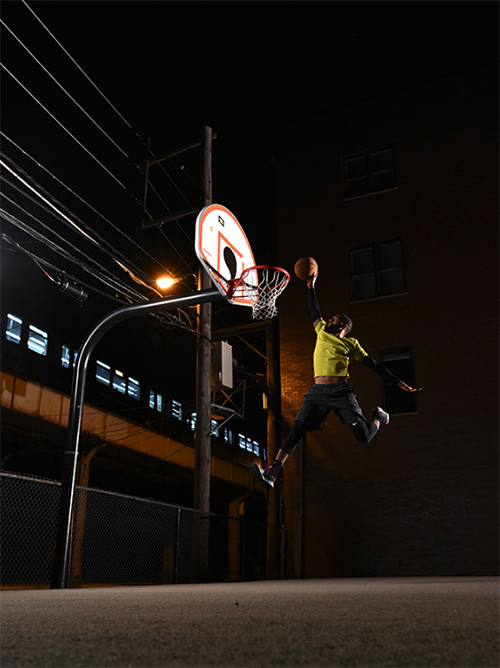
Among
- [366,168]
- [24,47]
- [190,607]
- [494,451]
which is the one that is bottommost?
[190,607]

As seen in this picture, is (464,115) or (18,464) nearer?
(464,115)

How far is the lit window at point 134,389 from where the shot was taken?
101ft

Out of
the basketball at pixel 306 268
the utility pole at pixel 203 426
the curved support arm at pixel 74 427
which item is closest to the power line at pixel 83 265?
the utility pole at pixel 203 426

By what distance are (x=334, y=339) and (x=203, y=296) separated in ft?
7.63

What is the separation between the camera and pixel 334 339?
26.3ft

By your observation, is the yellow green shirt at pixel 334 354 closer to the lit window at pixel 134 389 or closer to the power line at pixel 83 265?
the power line at pixel 83 265

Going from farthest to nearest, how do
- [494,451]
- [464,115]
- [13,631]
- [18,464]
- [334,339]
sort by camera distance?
[18,464]
[464,115]
[494,451]
[334,339]
[13,631]

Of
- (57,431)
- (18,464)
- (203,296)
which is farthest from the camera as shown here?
(18,464)

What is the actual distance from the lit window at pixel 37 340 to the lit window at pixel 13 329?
72 centimetres

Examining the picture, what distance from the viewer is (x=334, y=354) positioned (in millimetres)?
8031

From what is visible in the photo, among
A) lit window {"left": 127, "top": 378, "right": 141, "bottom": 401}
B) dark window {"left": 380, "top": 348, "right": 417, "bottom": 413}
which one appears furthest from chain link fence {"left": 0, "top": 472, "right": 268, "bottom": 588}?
lit window {"left": 127, "top": 378, "right": 141, "bottom": 401}

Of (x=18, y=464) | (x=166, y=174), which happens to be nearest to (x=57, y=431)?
(x=18, y=464)

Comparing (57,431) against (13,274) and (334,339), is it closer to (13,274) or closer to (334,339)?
(13,274)

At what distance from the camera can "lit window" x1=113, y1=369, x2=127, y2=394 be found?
95.9ft
